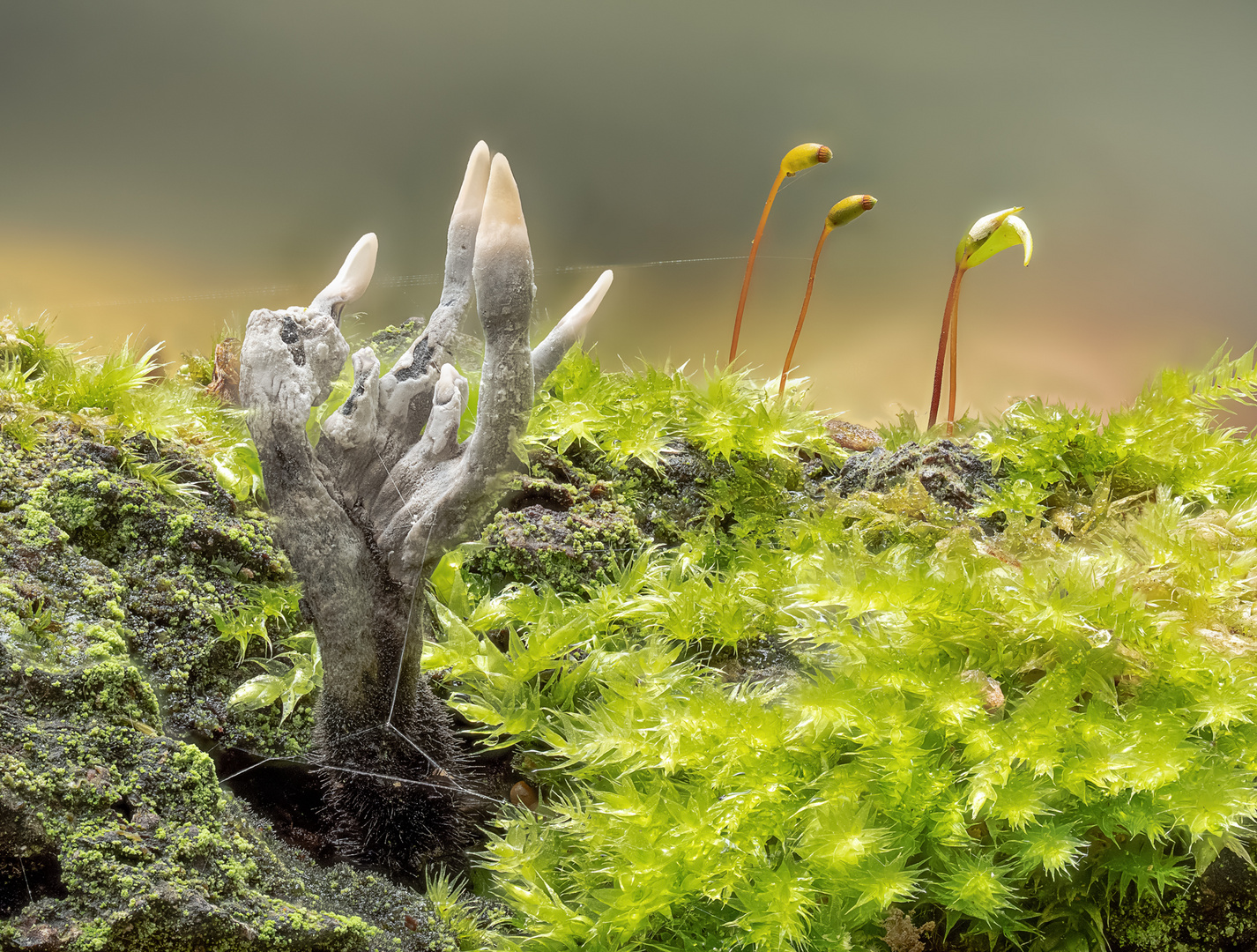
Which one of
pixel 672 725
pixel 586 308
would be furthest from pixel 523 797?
pixel 586 308

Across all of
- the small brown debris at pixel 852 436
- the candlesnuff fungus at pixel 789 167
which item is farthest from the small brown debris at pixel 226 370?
the small brown debris at pixel 852 436

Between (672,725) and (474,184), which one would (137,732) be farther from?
(474,184)

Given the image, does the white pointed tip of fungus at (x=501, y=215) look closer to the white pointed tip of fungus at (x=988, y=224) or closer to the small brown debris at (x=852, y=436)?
the small brown debris at (x=852, y=436)

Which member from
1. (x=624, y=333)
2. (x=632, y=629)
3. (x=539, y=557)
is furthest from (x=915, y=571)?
(x=624, y=333)

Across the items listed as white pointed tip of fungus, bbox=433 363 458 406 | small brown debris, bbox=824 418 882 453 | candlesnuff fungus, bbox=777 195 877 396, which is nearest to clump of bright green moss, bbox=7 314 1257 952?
white pointed tip of fungus, bbox=433 363 458 406

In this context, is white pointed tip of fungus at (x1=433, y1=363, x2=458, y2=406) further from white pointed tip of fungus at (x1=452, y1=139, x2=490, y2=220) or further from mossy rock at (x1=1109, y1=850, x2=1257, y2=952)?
mossy rock at (x1=1109, y1=850, x2=1257, y2=952)

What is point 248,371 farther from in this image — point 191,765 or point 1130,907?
point 1130,907
